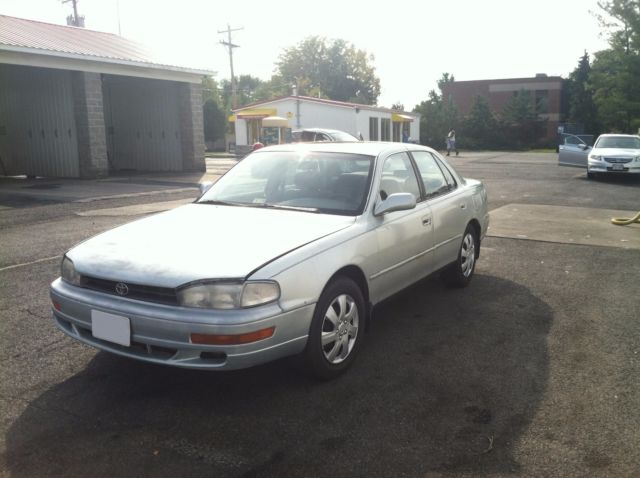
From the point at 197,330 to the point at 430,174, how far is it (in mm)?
3075

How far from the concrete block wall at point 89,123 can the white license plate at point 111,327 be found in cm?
1619

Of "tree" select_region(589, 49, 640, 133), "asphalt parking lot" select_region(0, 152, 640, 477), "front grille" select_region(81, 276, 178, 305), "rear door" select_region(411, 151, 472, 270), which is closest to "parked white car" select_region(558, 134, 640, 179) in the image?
"asphalt parking lot" select_region(0, 152, 640, 477)

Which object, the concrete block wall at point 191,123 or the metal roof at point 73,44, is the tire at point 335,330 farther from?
the concrete block wall at point 191,123

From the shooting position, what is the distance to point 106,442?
120 inches

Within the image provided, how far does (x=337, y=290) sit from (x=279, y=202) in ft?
3.59

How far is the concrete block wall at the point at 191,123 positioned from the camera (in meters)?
21.3

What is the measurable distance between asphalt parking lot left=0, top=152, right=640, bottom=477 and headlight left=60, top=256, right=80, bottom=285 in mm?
656

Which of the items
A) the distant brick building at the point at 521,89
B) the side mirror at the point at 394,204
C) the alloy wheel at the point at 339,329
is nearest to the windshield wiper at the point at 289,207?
the side mirror at the point at 394,204

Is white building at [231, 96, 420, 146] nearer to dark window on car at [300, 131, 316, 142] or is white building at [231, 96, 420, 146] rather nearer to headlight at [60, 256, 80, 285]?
dark window on car at [300, 131, 316, 142]

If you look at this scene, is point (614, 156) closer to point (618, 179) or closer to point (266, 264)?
point (618, 179)

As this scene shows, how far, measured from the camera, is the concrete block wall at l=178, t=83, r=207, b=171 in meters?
21.3

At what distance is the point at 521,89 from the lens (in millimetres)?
63375

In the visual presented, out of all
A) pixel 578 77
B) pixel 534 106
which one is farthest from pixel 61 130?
pixel 578 77

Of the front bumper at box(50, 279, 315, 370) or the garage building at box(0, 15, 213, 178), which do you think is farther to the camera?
the garage building at box(0, 15, 213, 178)
